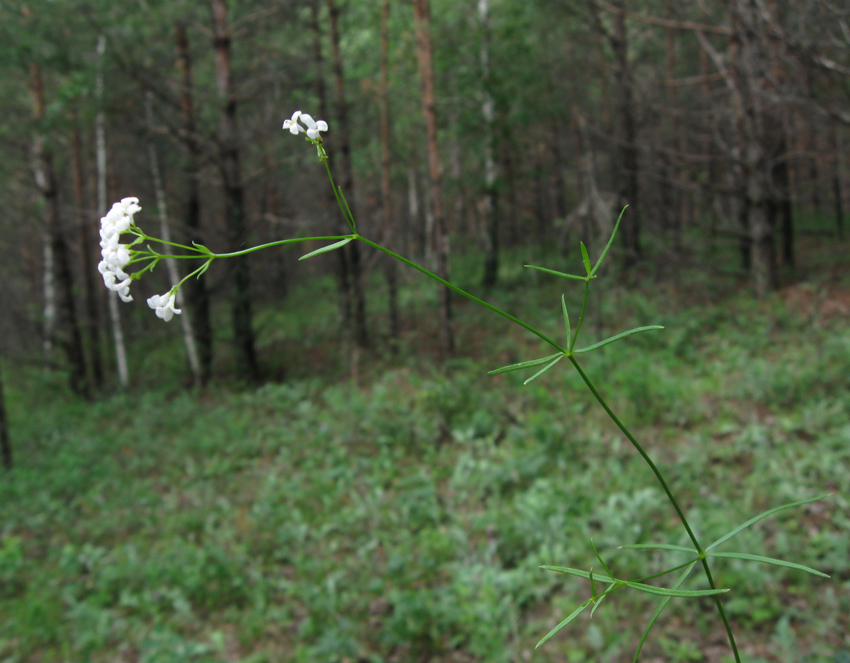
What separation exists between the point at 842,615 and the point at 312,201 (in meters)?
15.0

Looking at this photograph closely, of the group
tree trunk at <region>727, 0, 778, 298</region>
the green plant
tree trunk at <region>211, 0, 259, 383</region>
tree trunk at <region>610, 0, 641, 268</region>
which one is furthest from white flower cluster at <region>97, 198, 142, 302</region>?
tree trunk at <region>610, 0, 641, 268</region>

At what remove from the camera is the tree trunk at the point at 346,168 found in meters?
9.06

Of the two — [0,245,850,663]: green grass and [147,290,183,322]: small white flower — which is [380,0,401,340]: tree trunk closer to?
[0,245,850,663]: green grass

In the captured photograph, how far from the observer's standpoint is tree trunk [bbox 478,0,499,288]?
1154 cm

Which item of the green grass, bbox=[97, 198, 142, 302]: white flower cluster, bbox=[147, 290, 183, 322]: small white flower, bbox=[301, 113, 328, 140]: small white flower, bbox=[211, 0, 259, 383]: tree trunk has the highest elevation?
bbox=[211, 0, 259, 383]: tree trunk

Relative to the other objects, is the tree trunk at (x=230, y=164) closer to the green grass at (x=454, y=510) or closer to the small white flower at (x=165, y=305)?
the green grass at (x=454, y=510)

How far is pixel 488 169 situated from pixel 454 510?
31.0ft

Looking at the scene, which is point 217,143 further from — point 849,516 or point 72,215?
point 849,516

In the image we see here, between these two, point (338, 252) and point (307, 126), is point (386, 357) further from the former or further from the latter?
point (307, 126)

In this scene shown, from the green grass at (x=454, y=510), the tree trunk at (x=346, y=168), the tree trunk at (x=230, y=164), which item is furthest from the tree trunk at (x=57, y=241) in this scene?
the tree trunk at (x=346, y=168)

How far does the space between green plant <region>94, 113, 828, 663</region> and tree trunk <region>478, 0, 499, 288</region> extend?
6.01 metres

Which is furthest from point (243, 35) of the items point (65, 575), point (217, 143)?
point (65, 575)

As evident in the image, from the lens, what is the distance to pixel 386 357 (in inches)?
376

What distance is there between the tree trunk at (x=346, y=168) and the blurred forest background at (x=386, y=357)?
0.24 ft
